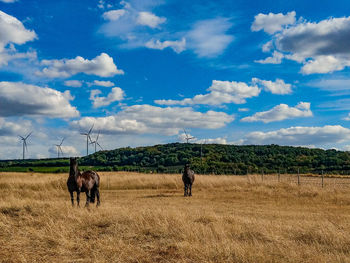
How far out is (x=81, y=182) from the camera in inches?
675

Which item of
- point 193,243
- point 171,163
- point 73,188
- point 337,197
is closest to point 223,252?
point 193,243

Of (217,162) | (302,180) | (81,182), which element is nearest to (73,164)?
(81,182)

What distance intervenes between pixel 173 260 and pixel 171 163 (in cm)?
8233

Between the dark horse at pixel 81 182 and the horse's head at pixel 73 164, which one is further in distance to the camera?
the dark horse at pixel 81 182

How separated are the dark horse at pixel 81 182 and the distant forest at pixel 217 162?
4740 centimetres

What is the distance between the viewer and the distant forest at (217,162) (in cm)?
7588

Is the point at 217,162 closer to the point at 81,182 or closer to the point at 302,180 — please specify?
the point at 302,180

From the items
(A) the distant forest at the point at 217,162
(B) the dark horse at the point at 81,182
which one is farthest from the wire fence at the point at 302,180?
(A) the distant forest at the point at 217,162

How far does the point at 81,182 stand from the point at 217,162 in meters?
67.7

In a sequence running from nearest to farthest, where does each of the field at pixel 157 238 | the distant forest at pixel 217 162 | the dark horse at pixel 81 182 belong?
the field at pixel 157 238, the dark horse at pixel 81 182, the distant forest at pixel 217 162

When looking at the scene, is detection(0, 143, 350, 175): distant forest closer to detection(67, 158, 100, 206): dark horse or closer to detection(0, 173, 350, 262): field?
detection(67, 158, 100, 206): dark horse

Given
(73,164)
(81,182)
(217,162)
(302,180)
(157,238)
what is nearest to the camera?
(157,238)

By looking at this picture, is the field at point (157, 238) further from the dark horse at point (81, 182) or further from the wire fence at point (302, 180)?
the wire fence at point (302, 180)

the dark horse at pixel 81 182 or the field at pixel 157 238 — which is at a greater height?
the dark horse at pixel 81 182
